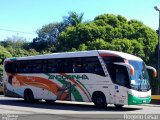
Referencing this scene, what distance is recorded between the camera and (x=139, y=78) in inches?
794

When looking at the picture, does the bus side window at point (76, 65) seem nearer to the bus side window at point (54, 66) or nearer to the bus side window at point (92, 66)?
the bus side window at point (92, 66)

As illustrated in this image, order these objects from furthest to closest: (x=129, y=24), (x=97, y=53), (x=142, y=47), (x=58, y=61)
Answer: (x=129, y=24) → (x=142, y=47) → (x=58, y=61) → (x=97, y=53)

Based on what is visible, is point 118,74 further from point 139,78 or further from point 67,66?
point 67,66

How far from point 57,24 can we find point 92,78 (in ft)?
236

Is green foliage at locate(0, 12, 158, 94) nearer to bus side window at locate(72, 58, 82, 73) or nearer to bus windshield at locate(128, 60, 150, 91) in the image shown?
bus side window at locate(72, 58, 82, 73)

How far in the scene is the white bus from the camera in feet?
65.2

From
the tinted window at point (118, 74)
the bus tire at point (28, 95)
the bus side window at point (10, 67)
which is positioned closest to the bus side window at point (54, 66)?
the bus tire at point (28, 95)

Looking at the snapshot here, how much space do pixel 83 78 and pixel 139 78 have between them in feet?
10.7

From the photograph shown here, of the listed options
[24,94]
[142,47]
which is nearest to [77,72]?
[24,94]

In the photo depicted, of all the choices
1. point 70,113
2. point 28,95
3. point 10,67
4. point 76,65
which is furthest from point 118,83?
point 10,67

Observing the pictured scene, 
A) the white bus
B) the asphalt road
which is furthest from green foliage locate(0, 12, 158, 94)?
the asphalt road

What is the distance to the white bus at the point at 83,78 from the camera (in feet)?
65.2

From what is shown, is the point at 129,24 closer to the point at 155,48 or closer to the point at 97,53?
the point at 155,48

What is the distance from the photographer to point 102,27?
50.2 metres
